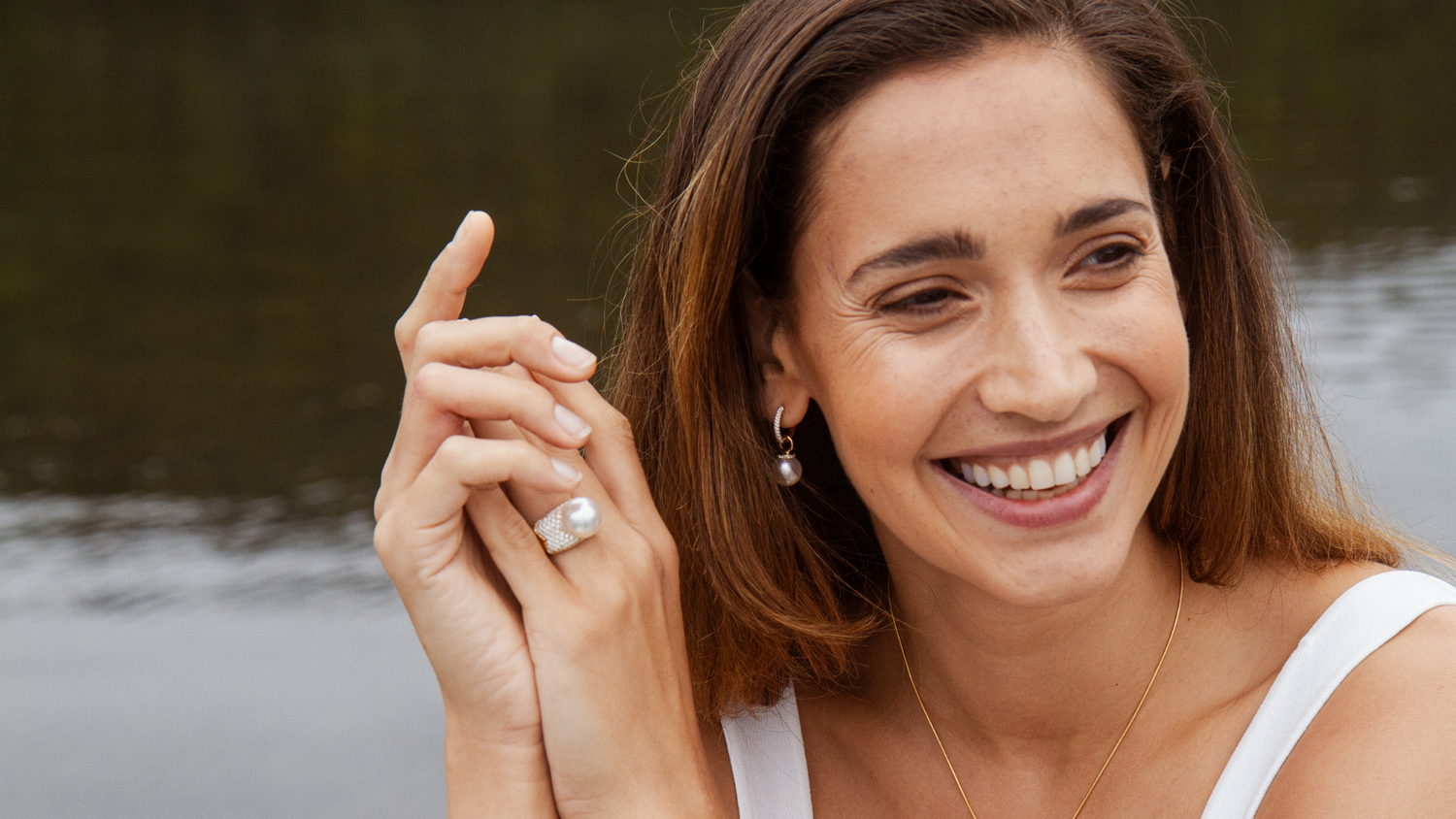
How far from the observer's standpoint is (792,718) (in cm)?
291

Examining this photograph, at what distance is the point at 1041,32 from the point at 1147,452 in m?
0.72

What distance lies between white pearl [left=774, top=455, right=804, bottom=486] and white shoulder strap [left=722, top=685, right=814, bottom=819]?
1.59 ft

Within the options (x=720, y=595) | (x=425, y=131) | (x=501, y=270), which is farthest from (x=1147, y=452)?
(x=425, y=131)

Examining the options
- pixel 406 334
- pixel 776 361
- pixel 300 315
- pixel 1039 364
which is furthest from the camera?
pixel 300 315

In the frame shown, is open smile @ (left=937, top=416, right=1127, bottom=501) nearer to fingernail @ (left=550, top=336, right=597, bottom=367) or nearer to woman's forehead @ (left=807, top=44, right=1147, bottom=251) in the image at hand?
woman's forehead @ (left=807, top=44, right=1147, bottom=251)

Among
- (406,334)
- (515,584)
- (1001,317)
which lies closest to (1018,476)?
(1001,317)

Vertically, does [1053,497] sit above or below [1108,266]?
below

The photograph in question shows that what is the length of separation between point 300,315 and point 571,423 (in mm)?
8899

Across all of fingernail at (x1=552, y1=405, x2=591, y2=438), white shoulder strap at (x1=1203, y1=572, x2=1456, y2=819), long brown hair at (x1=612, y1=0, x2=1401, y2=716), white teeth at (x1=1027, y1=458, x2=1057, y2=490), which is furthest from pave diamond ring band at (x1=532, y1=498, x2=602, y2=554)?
white shoulder strap at (x1=1203, y1=572, x2=1456, y2=819)

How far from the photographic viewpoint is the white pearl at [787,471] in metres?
2.73

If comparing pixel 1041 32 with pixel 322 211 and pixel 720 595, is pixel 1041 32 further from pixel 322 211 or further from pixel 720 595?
pixel 322 211

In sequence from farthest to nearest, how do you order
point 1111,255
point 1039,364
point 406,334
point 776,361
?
point 776,361, point 406,334, point 1111,255, point 1039,364

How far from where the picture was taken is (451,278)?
241 cm

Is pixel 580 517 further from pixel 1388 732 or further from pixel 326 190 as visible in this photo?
pixel 326 190
